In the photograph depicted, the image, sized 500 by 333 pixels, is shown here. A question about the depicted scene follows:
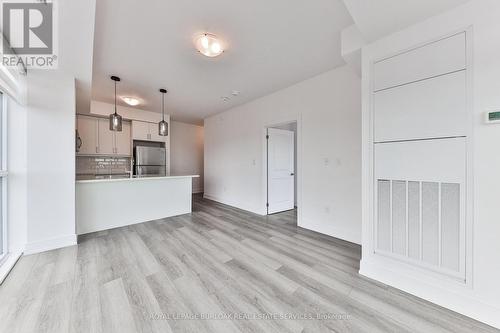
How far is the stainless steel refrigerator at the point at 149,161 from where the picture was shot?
17.2 feet

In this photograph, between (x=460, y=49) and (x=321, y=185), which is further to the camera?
(x=321, y=185)

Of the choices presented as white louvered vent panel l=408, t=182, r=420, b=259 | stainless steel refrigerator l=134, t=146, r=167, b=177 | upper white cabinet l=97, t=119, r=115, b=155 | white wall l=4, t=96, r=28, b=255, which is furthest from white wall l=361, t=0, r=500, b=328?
upper white cabinet l=97, t=119, r=115, b=155

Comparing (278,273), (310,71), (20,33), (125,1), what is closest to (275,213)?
(278,273)

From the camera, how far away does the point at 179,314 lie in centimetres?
147

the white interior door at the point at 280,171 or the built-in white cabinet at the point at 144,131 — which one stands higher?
the built-in white cabinet at the point at 144,131

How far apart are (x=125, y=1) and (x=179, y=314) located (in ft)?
9.09

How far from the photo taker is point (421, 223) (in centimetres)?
170

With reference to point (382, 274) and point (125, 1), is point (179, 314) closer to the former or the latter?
point (382, 274)

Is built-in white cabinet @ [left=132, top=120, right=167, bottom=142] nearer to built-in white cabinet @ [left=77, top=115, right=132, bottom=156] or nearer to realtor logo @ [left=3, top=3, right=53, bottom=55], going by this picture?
built-in white cabinet @ [left=77, top=115, right=132, bottom=156]

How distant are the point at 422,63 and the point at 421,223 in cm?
144

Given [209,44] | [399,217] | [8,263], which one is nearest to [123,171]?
[8,263]

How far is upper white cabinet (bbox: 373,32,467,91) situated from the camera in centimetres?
152

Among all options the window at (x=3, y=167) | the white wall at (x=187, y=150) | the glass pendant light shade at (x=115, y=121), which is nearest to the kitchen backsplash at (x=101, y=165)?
the white wall at (x=187, y=150)

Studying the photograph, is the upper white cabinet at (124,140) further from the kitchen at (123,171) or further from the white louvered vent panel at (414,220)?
the white louvered vent panel at (414,220)
